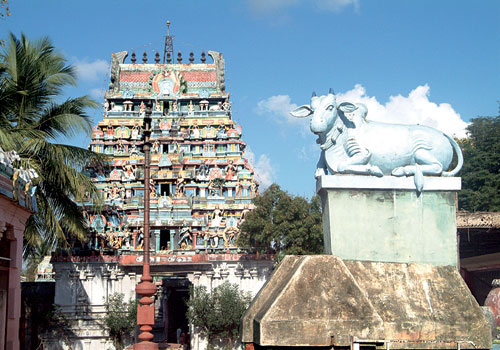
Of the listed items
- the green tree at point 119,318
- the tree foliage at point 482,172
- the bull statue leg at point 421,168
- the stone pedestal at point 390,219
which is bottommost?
the green tree at point 119,318

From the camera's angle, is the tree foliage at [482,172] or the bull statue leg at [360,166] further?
the tree foliage at [482,172]

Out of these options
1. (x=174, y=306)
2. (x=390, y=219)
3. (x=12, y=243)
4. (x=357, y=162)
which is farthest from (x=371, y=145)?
(x=174, y=306)

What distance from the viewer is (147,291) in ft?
52.4

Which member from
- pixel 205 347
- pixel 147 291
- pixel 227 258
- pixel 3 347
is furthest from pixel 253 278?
pixel 3 347

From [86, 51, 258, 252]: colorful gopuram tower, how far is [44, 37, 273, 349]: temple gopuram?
70 millimetres

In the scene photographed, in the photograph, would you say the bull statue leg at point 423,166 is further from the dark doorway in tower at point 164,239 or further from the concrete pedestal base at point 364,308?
the dark doorway in tower at point 164,239

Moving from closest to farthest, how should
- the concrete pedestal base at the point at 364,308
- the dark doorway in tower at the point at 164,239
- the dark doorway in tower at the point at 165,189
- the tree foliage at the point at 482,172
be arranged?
the concrete pedestal base at the point at 364,308 → the tree foliage at the point at 482,172 → the dark doorway in tower at the point at 164,239 → the dark doorway in tower at the point at 165,189

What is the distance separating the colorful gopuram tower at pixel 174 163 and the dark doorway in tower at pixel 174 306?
121 inches

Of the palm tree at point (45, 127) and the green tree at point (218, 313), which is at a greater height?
the palm tree at point (45, 127)

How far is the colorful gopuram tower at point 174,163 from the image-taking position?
4016 centimetres

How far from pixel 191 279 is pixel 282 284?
2907 centimetres

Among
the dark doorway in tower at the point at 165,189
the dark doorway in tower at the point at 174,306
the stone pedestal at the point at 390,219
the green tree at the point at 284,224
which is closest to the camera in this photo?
the stone pedestal at the point at 390,219

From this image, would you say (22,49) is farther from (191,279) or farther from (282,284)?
(191,279)

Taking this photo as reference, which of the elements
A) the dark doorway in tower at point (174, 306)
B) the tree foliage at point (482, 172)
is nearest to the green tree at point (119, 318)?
the dark doorway in tower at point (174, 306)
